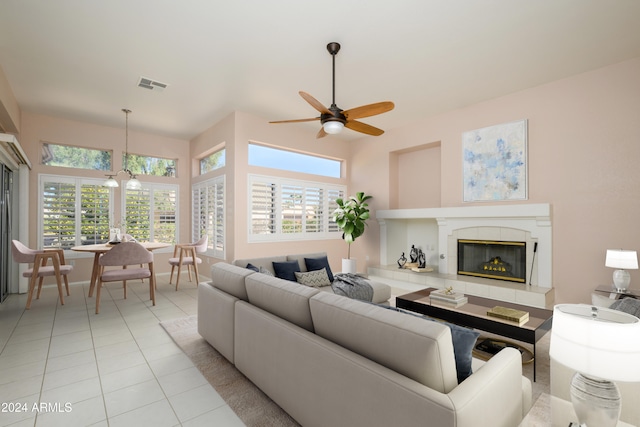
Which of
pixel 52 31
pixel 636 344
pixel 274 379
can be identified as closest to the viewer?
pixel 636 344

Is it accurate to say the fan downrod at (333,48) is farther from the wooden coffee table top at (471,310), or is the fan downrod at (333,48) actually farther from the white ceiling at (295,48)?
the wooden coffee table top at (471,310)

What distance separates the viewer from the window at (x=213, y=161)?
603 cm

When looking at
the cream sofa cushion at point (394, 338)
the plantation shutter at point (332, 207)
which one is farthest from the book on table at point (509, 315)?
the plantation shutter at point (332, 207)

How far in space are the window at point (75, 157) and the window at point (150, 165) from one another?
0.36 metres

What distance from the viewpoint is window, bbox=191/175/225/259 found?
18.9 ft

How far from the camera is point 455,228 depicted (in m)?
5.23

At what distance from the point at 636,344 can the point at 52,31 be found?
16.1ft

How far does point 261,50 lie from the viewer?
11.2 ft

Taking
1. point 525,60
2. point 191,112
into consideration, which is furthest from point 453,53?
point 191,112

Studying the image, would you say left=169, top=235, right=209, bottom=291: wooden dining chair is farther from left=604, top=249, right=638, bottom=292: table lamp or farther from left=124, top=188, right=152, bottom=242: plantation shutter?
left=604, top=249, right=638, bottom=292: table lamp

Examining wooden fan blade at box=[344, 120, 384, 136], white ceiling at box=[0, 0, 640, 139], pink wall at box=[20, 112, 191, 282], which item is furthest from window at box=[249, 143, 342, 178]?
wooden fan blade at box=[344, 120, 384, 136]

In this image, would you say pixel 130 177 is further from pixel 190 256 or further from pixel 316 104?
Result: pixel 316 104

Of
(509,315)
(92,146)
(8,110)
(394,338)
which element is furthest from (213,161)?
(394,338)

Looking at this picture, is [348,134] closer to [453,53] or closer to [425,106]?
[425,106]
